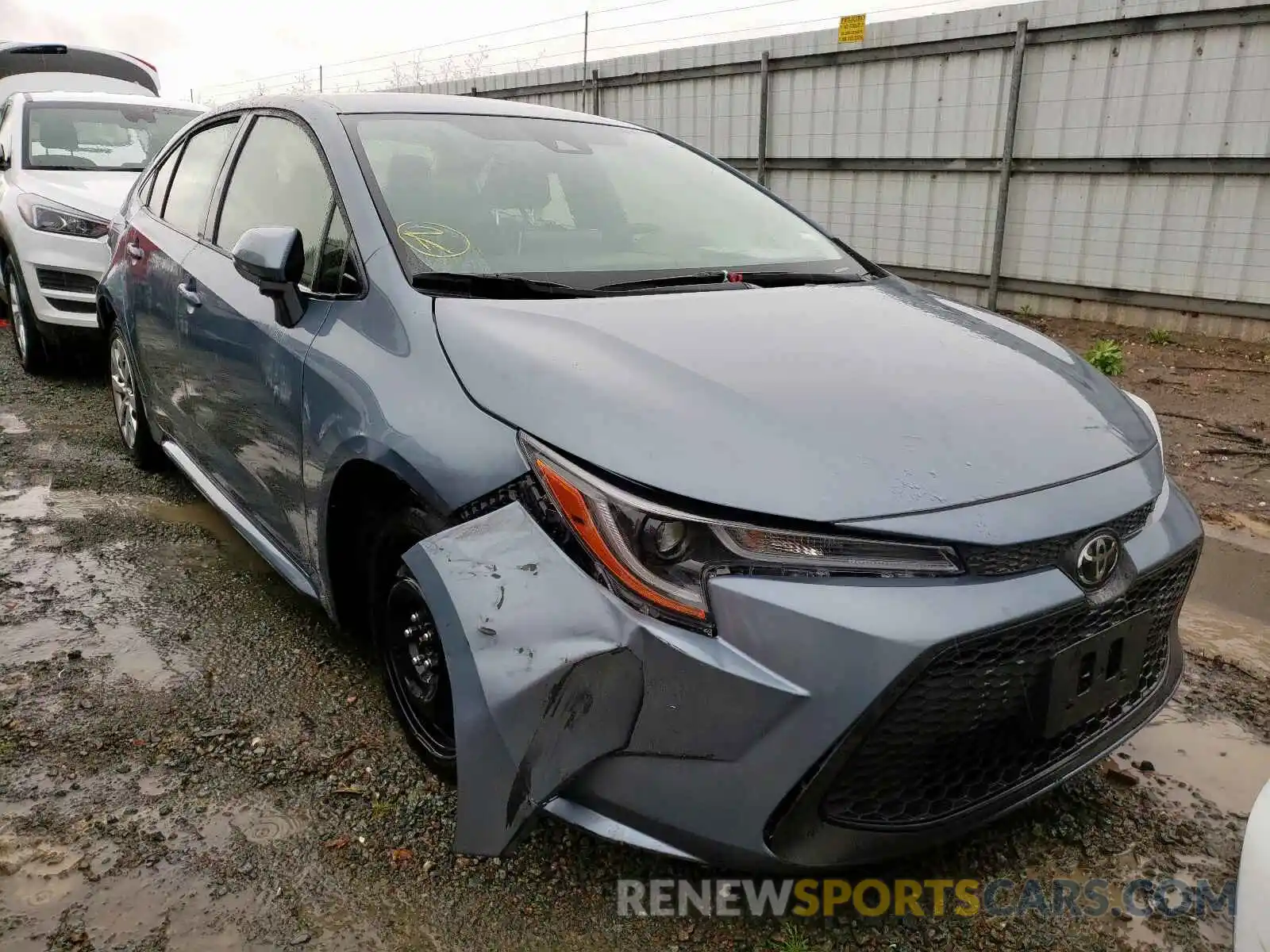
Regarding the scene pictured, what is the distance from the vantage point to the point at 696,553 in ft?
5.04

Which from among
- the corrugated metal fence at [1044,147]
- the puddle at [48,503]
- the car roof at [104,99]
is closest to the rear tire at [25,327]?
the car roof at [104,99]

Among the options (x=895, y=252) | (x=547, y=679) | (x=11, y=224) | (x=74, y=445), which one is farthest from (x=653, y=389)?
(x=895, y=252)

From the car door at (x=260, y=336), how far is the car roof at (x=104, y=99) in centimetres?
432

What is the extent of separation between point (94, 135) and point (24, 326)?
147cm

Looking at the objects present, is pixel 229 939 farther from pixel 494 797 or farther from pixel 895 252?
pixel 895 252

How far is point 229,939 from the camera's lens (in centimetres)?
176

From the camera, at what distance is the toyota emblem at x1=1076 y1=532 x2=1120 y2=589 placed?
5.29ft

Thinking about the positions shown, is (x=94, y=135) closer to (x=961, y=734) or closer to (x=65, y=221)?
(x=65, y=221)

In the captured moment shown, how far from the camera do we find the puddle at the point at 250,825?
2.02m

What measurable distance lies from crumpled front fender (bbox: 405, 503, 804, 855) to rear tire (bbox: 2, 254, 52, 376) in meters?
5.07

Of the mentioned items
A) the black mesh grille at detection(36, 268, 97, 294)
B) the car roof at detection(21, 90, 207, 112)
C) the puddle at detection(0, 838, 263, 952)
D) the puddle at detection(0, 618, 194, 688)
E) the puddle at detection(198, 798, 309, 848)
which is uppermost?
the car roof at detection(21, 90, 207, 112)

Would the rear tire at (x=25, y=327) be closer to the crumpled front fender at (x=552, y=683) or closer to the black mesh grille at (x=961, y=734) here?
the crumpled front fender at (x=552, y=683)

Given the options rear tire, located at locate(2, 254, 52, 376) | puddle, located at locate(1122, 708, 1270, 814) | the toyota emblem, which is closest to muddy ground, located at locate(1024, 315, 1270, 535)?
puddle, located at locate(1122, 708, 1270, 814)

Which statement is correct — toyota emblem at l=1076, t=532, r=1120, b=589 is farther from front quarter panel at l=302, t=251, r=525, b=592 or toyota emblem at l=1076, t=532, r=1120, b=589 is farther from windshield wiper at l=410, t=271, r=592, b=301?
windshield wiper at l=410, t=271, r=592, b=301
